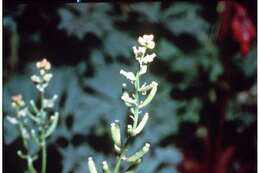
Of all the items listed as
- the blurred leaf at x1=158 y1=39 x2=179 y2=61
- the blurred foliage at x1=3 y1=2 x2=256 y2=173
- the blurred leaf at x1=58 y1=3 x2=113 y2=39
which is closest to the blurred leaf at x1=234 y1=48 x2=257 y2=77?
the blurred foliage at x1=3 y1=2 x2=256 y2=173

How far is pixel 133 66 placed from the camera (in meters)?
0.83

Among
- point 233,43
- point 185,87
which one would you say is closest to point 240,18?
point 233,43

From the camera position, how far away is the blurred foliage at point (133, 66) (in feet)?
2.70

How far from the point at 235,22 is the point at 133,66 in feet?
0.70

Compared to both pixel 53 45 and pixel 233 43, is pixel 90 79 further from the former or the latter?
pixel 233 43

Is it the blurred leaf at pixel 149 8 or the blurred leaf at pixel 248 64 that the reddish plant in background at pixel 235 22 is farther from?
the blurred leaf at pixel 149 8

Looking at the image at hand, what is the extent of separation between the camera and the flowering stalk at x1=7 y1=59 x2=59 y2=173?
77 cm

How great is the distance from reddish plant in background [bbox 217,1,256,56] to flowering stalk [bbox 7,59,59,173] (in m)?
0.34

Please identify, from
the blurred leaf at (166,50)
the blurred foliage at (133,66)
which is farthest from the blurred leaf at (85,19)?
the blurred leaf at (166,50)

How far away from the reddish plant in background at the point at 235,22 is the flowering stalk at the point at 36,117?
0.34 metres

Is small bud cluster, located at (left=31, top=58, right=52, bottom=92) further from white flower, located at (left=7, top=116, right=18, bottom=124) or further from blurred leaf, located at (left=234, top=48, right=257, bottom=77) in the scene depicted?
blurred leaf, located at (left=234, top=48, right=257, bottom=77)

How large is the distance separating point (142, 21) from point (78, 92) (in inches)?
7.2

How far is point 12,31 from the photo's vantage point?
2.70 ft

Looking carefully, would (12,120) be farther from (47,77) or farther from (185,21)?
(185,21)
